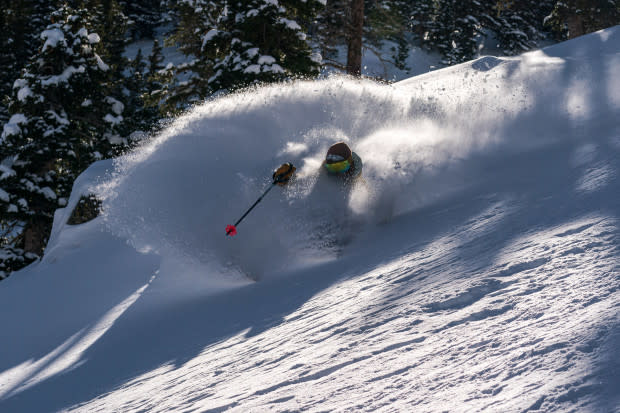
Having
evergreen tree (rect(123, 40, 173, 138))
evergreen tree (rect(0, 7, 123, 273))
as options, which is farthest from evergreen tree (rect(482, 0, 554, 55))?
evergreen tree (rect(0, 7, 123, 273))

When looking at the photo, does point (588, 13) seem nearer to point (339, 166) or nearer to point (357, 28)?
point (357, 28)

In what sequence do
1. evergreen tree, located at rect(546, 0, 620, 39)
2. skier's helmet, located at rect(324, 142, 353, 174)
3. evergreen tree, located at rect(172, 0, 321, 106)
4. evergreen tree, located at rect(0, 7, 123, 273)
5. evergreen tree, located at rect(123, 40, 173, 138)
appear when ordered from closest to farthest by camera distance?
skier's helmet, located at rect(324, 142, 353, 174) → evergreen tree, located at rect(172, 0, 321, 106) → evergreen tree, located at rect(0, 7, 123, 273) → evergreen tree, located at rect(123, 40, 173, 138) → evergreen tree, located at rect(546, 0, 620, 39)

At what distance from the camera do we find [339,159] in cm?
656

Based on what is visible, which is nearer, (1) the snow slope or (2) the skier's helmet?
(1) the snow slope

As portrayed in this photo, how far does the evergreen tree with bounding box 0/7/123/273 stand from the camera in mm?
14367

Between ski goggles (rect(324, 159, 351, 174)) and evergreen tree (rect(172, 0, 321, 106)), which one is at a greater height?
evergreen tree (rect(172, 0, 321, 106))

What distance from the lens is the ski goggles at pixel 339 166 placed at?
657 cm

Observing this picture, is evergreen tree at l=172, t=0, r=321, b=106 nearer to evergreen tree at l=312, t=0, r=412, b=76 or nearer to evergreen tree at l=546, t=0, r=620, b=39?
evergreen tree at l=312, t=0, r=412, b=76

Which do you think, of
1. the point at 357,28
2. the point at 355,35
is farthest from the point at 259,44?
the point at 357,28

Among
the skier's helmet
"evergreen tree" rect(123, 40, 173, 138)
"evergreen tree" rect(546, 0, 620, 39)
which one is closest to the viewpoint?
the skier's helmet

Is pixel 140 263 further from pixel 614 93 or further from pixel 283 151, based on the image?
pixel 614 93

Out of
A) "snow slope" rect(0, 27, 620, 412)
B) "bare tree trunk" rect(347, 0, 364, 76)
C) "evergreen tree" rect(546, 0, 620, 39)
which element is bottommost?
"snow slope" rect(0, 27, 620, 412)

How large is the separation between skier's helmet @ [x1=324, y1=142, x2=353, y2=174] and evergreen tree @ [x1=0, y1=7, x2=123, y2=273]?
11.5 meters

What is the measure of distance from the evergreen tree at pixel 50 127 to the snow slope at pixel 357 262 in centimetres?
453
